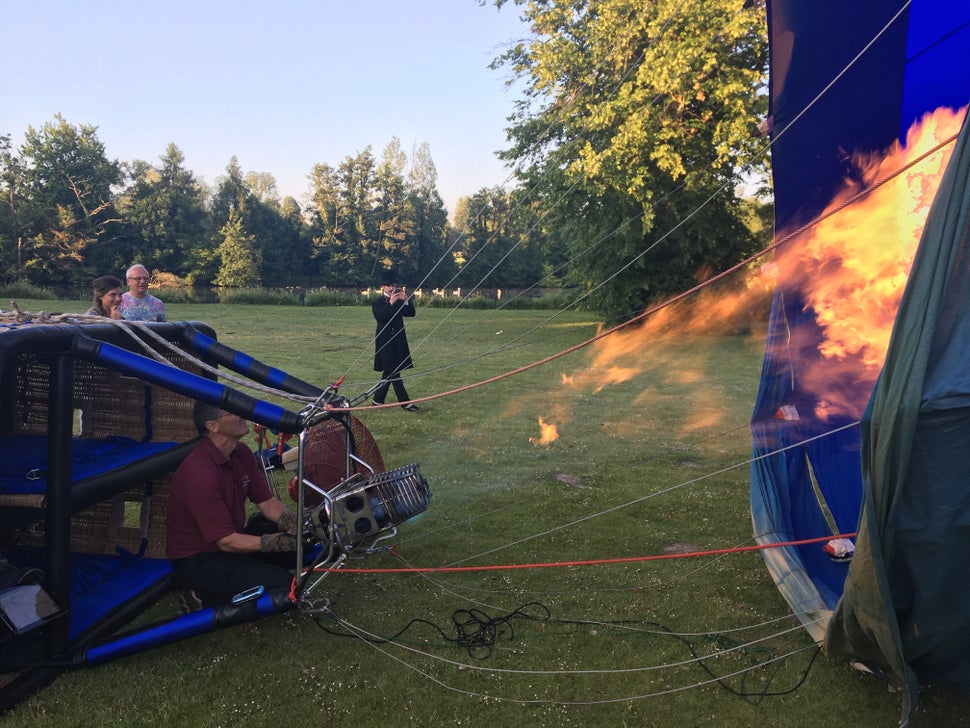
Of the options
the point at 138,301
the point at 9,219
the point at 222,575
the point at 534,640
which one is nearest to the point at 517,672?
the point at 534,640

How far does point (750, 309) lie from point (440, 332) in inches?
727

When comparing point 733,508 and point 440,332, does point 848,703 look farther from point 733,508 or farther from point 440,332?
point 440,332

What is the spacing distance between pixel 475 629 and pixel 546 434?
5186 mm

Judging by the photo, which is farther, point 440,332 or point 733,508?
point 440,332

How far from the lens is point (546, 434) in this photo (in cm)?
915

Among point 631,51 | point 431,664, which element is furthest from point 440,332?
point 431,664

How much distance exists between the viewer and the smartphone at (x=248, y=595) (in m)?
3.64

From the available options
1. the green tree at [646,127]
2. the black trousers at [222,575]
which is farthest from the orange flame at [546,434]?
the green tree at [646,127]

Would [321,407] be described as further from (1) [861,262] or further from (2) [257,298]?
(2) [257,298]

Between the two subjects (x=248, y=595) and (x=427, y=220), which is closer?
(x=248, y=595)

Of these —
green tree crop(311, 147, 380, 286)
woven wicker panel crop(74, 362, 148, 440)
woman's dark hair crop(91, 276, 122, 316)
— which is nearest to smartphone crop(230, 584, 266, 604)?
woven wicker panel crop(74, 362, 148, 440)

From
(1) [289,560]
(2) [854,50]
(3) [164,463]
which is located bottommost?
(1) [289,560]

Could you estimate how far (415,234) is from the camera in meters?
66.4

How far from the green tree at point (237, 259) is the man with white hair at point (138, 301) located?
5346 centimetres
